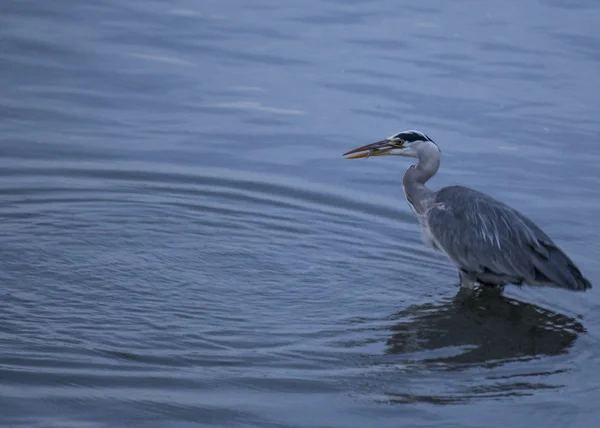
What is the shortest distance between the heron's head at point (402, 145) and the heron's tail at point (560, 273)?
1.75 m

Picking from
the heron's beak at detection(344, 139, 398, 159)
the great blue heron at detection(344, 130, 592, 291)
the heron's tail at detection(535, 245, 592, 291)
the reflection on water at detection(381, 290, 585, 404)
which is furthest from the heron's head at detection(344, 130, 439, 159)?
the heron's tail at detection(535, 245, 592, 291)

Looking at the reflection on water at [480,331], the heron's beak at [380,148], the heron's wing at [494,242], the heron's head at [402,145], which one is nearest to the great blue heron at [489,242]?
the heron's wing at [494,242]

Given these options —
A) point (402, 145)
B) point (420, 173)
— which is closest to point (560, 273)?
point (420, 173)

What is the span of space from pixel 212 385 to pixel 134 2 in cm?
1242

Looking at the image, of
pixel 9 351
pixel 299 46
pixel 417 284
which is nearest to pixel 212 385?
pixel 9 351

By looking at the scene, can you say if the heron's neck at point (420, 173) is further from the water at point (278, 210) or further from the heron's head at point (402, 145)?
the water at point (278, 210)

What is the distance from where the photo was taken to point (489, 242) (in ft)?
31.4

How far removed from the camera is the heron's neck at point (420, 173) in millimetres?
10438

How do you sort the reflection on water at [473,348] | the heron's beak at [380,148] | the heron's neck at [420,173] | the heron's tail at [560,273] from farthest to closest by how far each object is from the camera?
the heron's beak at [380,148], the heron's neck at [420,173], the heron's tail at [560,273], the reflection on water at [473,348]

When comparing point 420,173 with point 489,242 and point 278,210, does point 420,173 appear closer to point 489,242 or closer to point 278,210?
point 489,242

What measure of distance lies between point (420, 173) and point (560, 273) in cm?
189

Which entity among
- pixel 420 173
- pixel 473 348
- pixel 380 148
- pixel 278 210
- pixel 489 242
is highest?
pixel 380 148

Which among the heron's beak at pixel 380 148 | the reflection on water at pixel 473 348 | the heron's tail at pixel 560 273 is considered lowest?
the reflection on water at pixel 473 348

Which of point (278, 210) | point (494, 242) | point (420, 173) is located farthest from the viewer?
Result: point (278, 210)
